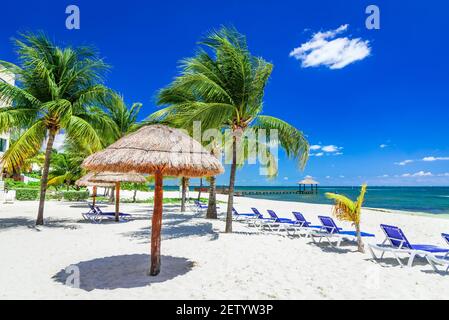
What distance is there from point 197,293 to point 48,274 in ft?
9.94

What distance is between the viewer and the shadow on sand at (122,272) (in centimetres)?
531

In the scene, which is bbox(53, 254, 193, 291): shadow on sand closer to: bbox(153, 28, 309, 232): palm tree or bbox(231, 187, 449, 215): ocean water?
bbox(153, 28, 309, 232): palm tree

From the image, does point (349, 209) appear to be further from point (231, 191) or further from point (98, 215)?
point (98, 215)

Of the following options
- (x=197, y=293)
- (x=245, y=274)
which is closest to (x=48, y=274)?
(x=197, y=293)

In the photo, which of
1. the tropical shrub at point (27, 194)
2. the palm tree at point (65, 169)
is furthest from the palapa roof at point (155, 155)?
the palm tree at point (65, 169)

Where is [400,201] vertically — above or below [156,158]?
below

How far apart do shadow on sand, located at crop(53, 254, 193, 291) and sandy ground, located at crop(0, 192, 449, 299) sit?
17 mm

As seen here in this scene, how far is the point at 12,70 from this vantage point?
38.1 ft

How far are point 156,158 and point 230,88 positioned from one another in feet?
21.0

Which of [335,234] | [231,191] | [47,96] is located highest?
[47,96]

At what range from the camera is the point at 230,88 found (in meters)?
11.1

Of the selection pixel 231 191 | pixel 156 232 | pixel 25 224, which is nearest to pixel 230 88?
pixel 231 191

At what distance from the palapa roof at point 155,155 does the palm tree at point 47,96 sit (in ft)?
22.1
